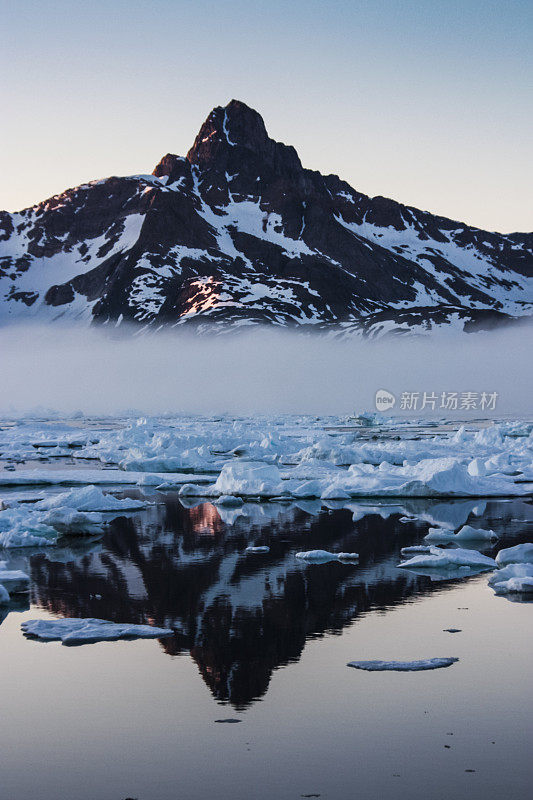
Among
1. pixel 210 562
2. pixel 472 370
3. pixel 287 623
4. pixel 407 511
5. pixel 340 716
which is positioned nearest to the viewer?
pixel 340 716

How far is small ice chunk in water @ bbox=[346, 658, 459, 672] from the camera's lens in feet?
39.9

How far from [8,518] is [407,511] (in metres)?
11.3

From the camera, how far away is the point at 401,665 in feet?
40.2

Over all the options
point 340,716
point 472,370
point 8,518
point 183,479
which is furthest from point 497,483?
point 472,370

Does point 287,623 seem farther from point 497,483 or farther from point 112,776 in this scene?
point 497,483

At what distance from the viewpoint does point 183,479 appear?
110 ft

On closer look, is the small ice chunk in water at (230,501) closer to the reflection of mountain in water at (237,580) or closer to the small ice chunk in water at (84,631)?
the reflection of mountain in water at (237,580)

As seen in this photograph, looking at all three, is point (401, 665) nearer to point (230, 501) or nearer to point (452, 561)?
point (452, 561)

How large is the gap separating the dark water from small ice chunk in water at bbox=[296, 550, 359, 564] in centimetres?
55

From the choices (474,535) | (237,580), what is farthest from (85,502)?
(474,535)

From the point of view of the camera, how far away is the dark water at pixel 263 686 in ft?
29.2

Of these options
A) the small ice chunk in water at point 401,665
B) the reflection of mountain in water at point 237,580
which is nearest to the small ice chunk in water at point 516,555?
the reflection of mountain in water at point 237,580

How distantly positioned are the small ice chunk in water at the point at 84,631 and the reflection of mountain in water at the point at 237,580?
449mm

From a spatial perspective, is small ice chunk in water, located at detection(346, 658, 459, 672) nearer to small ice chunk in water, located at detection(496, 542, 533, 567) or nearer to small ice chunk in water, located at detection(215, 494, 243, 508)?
small ice chunk in water, located at detection(496, 542, 533, 567)
